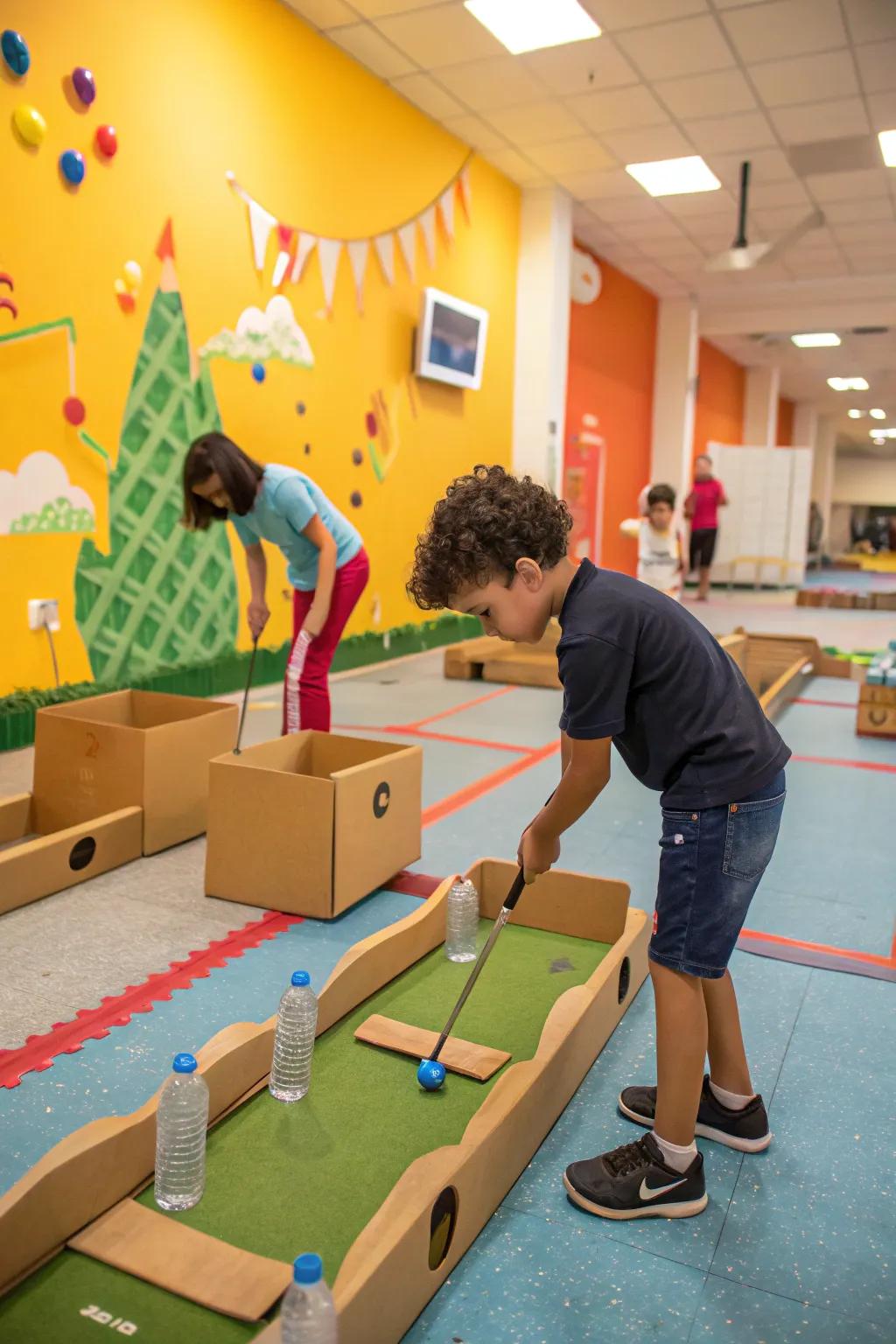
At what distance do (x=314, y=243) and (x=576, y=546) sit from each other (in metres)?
4.55

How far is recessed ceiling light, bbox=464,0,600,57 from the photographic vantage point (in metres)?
4.79

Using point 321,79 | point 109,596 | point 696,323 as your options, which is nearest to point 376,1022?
point 109,596

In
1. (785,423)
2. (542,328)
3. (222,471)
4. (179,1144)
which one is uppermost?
(785,423)

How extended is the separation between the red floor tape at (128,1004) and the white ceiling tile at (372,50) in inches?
188

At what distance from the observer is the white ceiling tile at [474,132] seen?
619cm

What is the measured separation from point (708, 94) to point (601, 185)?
1.61 m

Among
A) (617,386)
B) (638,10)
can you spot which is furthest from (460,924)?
(617,386)

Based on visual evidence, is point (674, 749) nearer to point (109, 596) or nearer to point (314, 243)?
point (109, 596)

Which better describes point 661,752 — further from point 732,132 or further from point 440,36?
point 732,132

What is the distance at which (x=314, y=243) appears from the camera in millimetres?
5152

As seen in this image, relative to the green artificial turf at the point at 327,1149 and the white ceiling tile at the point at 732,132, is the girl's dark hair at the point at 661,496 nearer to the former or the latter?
the white ceiling tile at the point at 732,132

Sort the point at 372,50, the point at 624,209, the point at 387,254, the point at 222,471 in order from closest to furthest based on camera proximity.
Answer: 1. the point at 222,471
2. the point at 372,50
3. the point at 387,254
4. the point at 624,209

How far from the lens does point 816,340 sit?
12328 millimetres

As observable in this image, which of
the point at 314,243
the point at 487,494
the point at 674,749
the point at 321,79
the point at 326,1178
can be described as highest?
the point at 321,79
